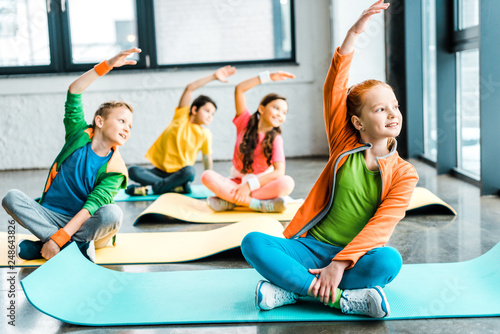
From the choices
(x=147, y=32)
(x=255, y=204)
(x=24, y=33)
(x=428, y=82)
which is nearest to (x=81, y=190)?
(x=255, y=204)

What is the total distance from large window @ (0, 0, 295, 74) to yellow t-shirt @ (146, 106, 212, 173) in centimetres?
221

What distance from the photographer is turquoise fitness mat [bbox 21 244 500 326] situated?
1782 millimetres

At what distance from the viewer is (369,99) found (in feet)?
6.13

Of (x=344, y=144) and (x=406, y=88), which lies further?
(x=406, y=88)

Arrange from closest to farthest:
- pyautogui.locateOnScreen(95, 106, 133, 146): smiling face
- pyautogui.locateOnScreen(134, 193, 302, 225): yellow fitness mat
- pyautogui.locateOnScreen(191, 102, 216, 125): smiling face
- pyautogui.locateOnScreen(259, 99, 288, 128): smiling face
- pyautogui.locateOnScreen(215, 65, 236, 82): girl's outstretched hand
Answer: pyautogui.locateOnScreen(95, 106, 133, 146): smiling face → pyautogui.locateOnScreen(134, 193, 302, 225): yellow fitness mat → pyautogui.locateOnScreen(259, 99, 288, 128): smiling face → pyautogui.locateOnScreen(215, 65, 236, 82): girl's outstretched hand → pyautogui.locateOnScreen(191, 102, 216, 125): smiling face

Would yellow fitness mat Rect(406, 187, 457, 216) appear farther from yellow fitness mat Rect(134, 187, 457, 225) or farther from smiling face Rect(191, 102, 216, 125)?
smiling face Rect(191, 102, 216, 125)

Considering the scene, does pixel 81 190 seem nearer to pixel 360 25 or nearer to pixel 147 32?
pixel 360 25

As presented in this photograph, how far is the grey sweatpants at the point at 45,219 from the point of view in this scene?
2482mm

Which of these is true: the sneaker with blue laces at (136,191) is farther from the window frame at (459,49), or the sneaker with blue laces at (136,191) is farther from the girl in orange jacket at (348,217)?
the girl in orange jacket at (348,217)

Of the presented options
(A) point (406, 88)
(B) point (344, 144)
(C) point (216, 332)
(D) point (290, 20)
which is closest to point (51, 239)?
(C) point (216, 332)

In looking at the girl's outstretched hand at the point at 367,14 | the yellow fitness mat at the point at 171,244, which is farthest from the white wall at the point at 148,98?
the girl's outstretched hand at the point at 367,14

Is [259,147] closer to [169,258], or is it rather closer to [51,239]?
[169,258]

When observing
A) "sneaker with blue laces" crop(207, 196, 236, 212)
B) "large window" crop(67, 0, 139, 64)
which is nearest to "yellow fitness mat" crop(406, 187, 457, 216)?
"sneaker with blue laces" crop(207, 196, 236, 212)

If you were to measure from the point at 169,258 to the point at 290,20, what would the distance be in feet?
14.7
